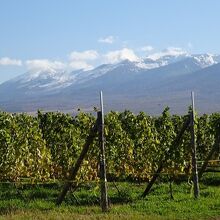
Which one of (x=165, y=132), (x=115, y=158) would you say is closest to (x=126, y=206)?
(x=115, y=158)

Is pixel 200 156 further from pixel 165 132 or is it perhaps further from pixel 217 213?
pixel 217 213

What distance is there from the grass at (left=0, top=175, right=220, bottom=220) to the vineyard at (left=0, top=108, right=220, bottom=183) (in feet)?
2.32

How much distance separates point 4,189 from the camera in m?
23.6

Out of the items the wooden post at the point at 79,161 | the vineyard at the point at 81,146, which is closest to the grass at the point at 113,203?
the wooden post at the point at 79,161

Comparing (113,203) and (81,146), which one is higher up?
(81,146)

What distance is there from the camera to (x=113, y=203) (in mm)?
20297

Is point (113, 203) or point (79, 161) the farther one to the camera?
point (113, 203)

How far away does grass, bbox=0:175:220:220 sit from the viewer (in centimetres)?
1683

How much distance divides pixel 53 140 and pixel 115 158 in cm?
297

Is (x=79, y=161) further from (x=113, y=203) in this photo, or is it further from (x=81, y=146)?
(x=81, y=146)

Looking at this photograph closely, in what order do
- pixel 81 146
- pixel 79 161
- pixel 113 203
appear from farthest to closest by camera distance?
pixel 81 146
pixel 113 203
pixel 79 161

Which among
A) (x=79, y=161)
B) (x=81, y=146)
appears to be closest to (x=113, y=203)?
(x=79, y=161)

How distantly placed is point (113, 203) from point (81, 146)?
202 inches

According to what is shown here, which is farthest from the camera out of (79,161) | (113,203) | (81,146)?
(81,146)
